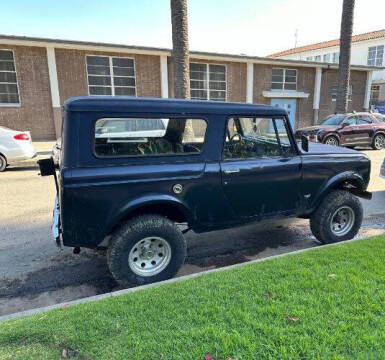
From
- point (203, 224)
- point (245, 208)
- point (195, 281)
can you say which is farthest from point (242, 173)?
point (195, 281)

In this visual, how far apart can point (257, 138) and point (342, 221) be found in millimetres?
1782

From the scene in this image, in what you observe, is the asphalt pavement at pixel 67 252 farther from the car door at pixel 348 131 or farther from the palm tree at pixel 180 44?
the car door at pixel 348 131

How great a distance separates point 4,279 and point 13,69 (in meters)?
15.1

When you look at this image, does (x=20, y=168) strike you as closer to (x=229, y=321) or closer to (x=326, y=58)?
(x=229, y=321)

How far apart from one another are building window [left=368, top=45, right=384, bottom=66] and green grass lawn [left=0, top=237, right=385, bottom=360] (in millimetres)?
40908

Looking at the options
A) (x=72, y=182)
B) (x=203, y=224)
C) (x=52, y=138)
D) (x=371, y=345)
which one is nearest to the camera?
(x=371, y=345)

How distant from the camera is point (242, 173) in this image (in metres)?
3.61

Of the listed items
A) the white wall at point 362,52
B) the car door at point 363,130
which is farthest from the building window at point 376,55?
the car door at point 363,130

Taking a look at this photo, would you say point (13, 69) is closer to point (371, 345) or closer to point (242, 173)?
point (242, 173)

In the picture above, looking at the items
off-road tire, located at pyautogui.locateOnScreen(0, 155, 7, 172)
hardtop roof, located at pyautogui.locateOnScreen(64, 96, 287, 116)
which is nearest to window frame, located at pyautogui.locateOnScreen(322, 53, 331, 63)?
off-road tire, located at pyautogui.locateOnScreen(0, 155, 7, 172)

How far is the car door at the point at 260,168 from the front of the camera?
11.8 feet

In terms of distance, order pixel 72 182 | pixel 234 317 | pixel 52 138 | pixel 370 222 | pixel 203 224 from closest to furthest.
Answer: pixel 234 317 → pixel 72 182 → pixel 203 224 → pixel 370 222 → pixel 52 138

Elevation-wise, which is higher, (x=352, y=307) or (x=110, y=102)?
(x=110, y=102)

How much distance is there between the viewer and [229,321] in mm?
2369
